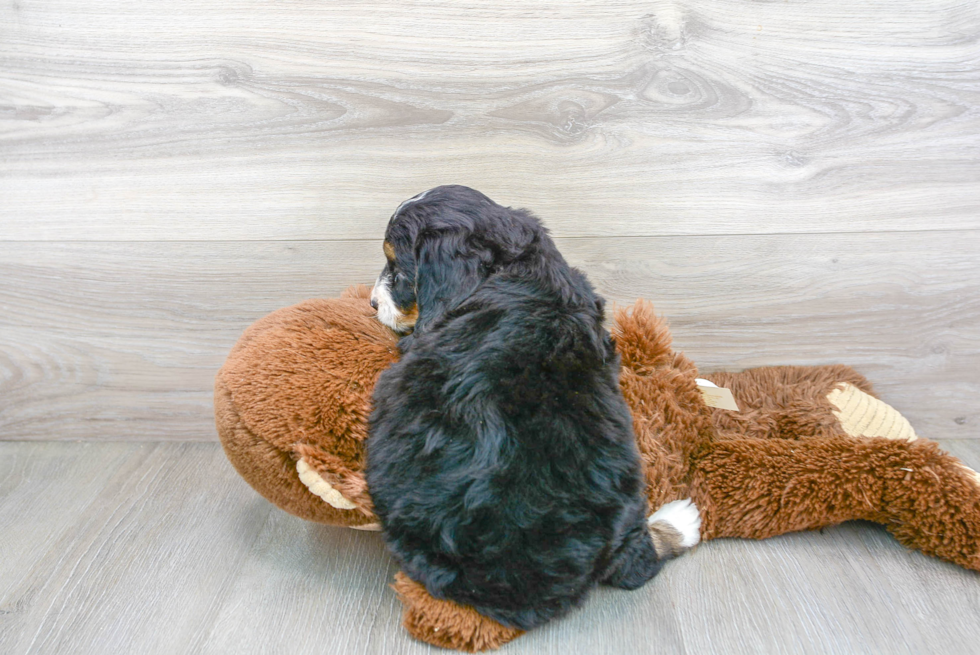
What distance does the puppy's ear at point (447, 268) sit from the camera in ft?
2.99

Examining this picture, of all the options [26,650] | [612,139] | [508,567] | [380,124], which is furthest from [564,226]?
[26,650]

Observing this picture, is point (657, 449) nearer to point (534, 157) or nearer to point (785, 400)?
point (785, 400)

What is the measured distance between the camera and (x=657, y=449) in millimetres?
1113

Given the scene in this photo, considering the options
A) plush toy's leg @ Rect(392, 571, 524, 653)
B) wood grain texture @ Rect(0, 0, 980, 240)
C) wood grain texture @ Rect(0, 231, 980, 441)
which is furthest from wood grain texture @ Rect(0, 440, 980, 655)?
wood grain texture @ Rect(0, 0, 980, 240)

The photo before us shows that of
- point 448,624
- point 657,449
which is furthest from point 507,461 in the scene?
point 657,449

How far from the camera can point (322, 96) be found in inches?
51.1

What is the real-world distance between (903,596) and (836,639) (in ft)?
0.56

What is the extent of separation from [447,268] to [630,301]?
0.61m

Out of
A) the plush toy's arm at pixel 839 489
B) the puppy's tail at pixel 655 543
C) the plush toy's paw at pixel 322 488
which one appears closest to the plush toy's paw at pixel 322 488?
the plush toy's paw at pixel 322 488

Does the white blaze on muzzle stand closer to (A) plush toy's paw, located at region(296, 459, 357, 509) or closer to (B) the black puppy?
(B) the black puppy

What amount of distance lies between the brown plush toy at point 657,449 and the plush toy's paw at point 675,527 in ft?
0.05

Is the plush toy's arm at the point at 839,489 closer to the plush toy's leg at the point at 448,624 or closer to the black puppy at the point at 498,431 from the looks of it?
the black puppy at the point at 498,431

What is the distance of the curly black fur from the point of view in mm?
868

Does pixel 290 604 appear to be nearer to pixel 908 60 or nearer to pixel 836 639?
pixel 836 639
